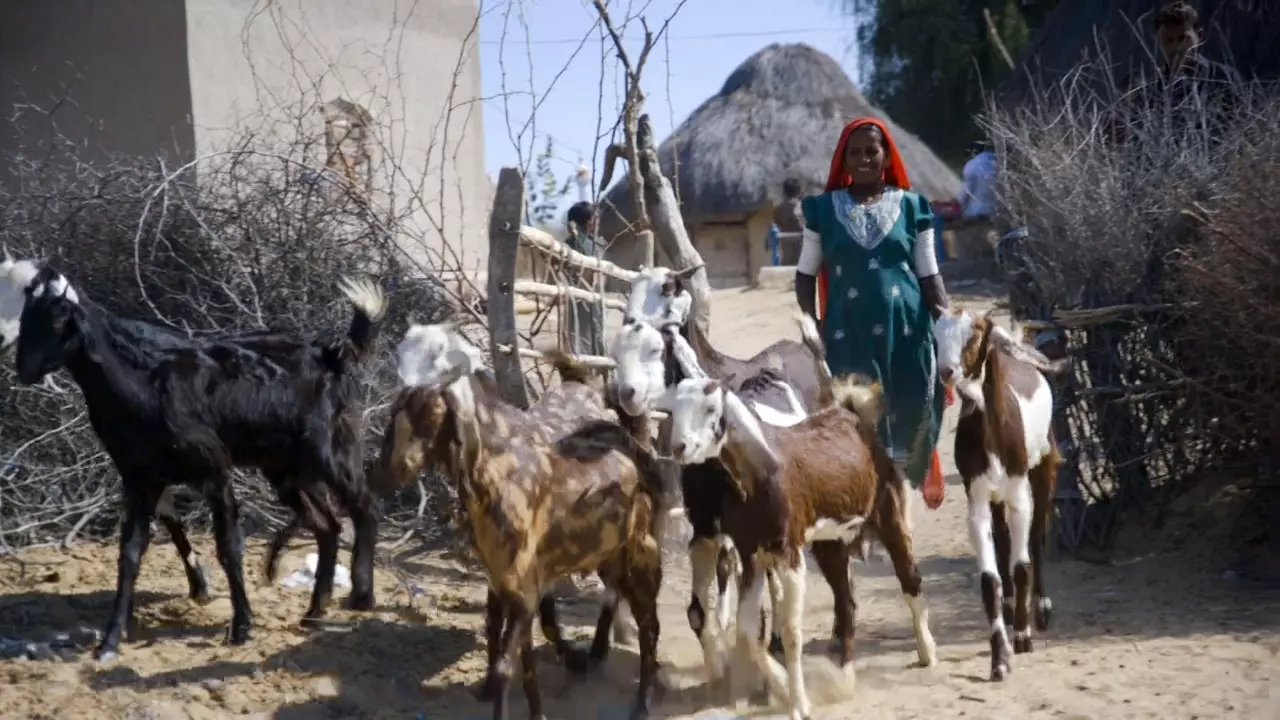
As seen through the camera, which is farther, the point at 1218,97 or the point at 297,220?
the point at 1218,97

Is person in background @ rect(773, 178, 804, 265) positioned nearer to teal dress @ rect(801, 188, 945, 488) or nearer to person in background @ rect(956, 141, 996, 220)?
person in background @ rect(956, 141, 996, 220)

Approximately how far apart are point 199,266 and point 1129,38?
1027 centimetres

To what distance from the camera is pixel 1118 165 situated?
805cm

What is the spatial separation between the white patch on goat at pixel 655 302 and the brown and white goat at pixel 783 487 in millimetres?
552

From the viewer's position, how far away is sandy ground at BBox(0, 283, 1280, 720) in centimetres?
536

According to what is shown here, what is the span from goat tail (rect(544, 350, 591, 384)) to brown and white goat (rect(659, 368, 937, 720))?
89cm

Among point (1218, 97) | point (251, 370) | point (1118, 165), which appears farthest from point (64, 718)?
point (1218, 97)

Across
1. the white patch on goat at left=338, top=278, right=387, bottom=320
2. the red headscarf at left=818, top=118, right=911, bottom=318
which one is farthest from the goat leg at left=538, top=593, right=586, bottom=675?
the red headscarf at left=818, top=118, right=911, bottom=318

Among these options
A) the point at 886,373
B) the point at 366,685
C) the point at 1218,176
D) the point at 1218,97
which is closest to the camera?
the point at 366,685

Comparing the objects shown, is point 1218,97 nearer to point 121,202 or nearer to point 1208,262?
point 1208,262

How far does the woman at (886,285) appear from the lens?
19.9ft

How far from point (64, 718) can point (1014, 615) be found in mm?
4045

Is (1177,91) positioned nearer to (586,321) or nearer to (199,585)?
(586,321)

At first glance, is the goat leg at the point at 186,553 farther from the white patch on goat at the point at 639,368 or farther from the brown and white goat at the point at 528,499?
the white patch on goat at the point at 639,368
